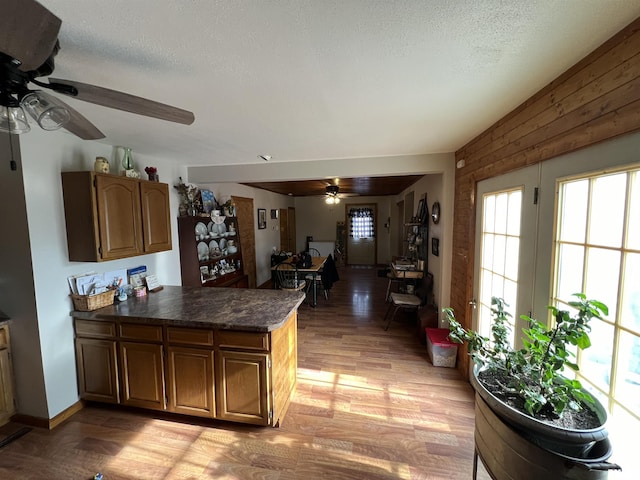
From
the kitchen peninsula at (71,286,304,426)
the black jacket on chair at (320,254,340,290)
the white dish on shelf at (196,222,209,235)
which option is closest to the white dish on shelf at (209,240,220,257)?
the white dish on shelf at (196,222,209,235)

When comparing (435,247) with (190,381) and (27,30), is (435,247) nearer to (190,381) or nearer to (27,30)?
(190,381)

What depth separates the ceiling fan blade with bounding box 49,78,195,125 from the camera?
972mm

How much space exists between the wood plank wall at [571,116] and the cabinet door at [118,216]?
3068 mm

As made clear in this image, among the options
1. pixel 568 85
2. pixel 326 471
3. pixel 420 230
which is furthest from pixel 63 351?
pixel 420 230

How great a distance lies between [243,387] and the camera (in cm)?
189

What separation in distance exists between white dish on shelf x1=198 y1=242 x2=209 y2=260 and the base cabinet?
1695 millimetres

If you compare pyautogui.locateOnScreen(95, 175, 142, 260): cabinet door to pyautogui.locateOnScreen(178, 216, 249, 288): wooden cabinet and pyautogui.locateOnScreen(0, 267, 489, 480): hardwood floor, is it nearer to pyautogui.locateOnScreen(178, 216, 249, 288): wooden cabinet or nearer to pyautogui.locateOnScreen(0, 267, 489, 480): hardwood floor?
pyautogui.locateOnScreen(178, 216, 249, 288): wooden cabinet

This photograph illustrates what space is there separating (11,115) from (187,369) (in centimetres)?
178

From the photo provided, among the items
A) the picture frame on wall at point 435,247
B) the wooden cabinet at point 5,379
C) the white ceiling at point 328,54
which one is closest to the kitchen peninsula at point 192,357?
the wooden cabinet at point 5,379

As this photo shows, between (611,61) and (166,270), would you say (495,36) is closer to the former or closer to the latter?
(611,61)

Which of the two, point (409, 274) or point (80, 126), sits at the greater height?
point (80, 126)

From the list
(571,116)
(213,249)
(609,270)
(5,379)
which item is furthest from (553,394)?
(213,249)

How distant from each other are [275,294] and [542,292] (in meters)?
2.02

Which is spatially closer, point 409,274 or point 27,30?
point 27,30
